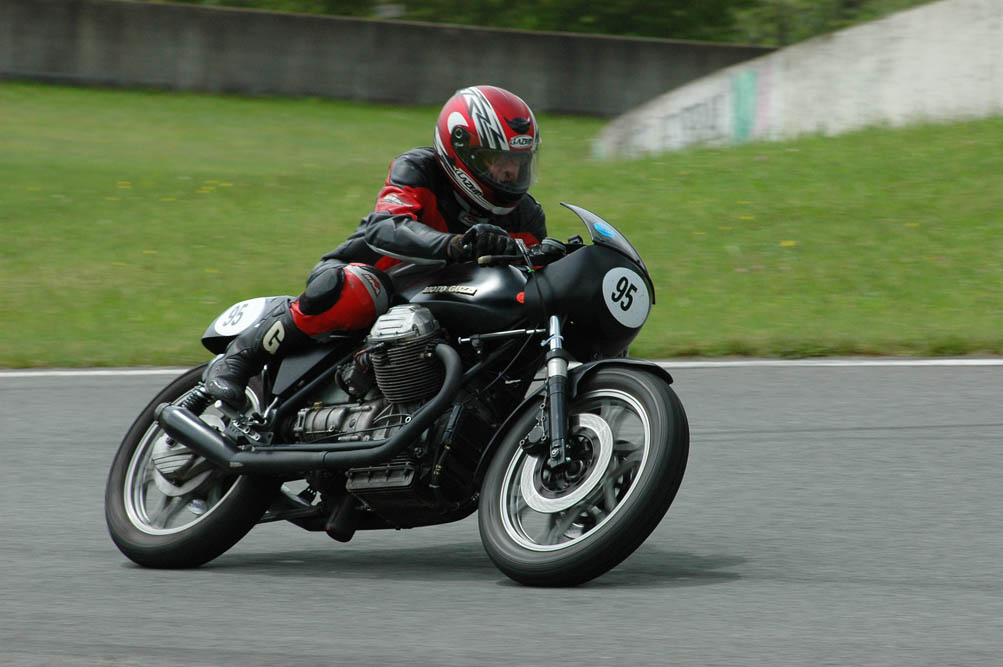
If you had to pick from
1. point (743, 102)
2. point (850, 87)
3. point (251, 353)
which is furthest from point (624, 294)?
point (743, 102)

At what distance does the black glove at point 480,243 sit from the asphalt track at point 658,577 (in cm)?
106

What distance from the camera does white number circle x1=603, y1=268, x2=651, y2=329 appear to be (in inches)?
186

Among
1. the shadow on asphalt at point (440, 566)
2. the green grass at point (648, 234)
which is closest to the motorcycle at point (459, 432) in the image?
the shadow on asphalt at point (440, 566)

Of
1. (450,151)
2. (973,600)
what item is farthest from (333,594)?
(973,600)

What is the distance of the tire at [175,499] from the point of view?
5.29 metres

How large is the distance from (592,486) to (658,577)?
46 cm

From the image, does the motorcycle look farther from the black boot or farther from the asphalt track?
the asphalt track

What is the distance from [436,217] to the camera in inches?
206

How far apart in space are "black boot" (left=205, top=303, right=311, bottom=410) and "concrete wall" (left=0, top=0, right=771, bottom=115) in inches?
740

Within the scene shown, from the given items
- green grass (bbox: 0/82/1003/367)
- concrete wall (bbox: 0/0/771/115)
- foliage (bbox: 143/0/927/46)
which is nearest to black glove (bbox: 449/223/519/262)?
green grass (bbox: 0/82/1003/367)

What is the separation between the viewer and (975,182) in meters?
13.2

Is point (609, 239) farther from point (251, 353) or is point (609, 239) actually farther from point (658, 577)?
point (251, 353)

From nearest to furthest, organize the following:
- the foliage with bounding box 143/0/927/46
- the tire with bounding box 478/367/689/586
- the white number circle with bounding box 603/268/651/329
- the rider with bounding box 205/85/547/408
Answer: the tire with bounding box 478/367/689/586, the white number circle with bounding box 603/268/651/329, the rider with bounding box 205/85/547/408, the foliage with bounding box 143/0/927/46

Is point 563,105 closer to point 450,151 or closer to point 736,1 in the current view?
point 736,1
